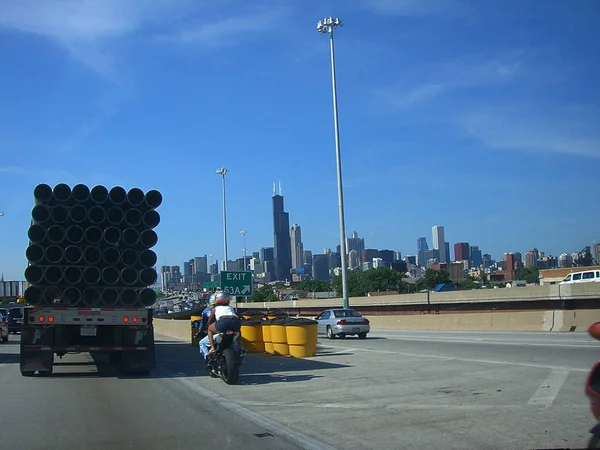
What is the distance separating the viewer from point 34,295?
1469 centimetres

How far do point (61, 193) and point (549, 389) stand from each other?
11.1 m

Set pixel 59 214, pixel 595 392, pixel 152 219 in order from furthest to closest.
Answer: pixel 152 219 < pixel 59 214 < pixel 595 392

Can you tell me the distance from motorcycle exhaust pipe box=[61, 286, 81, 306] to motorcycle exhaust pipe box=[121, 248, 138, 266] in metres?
1.25

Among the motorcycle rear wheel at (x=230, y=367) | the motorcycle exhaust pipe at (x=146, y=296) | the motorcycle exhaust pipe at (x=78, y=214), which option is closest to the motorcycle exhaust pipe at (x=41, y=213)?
the motorcycle exhaust pipe at (x=78, y=214)

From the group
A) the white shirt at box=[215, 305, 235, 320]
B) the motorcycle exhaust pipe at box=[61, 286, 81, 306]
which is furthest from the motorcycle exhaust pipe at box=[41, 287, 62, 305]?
the white shirt at box=[215, 305, 235, 320]

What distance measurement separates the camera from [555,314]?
30859mm

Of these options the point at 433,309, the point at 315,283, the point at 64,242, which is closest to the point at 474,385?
the point at 64,242

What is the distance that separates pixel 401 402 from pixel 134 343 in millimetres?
7269

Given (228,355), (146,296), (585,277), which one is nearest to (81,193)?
(146,296)

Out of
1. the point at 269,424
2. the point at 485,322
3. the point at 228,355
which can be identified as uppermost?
the point at 228,355

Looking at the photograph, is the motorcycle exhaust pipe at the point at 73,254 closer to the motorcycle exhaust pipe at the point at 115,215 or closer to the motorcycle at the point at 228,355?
the motorcycle exhaust pipe at the point at 115,215

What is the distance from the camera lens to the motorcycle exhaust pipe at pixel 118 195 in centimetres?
1563

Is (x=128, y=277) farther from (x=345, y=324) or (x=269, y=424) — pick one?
(x=345, y=324)

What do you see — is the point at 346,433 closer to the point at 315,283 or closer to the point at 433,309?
the point at 433,309
